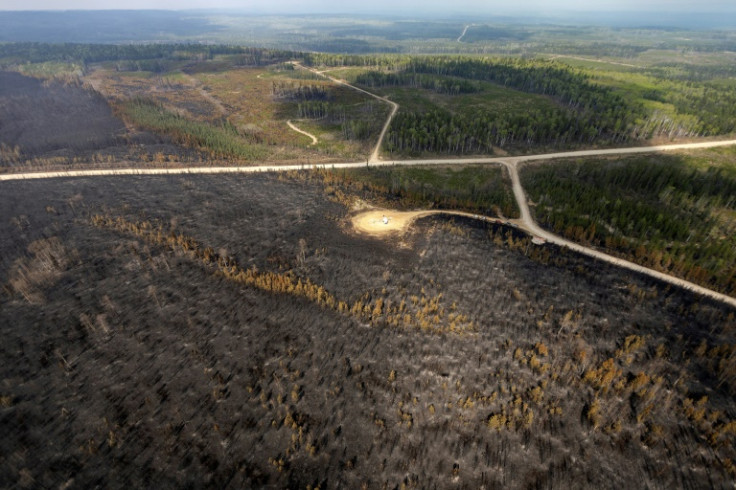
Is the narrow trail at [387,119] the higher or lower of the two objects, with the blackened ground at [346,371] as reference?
higher

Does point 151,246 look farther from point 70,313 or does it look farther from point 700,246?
point 700,246

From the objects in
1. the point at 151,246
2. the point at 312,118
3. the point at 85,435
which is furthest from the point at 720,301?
the point at 312,118

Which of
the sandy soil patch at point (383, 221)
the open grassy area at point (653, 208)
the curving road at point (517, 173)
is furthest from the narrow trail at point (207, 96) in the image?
the open grassy area at point (653, 208)

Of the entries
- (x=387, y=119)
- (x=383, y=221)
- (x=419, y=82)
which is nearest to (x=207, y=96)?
(x=387, y=119)

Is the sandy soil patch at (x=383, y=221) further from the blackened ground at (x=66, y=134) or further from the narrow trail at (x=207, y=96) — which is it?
the narrow trail at (x=207, y=96)

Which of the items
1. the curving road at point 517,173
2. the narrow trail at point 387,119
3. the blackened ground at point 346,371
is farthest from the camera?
the narrow trail at point 387,119

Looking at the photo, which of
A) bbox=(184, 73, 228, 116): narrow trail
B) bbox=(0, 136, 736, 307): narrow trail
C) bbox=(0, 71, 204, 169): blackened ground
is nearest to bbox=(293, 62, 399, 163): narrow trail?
bbox=(0, 136, 736, 307): narrow trail
